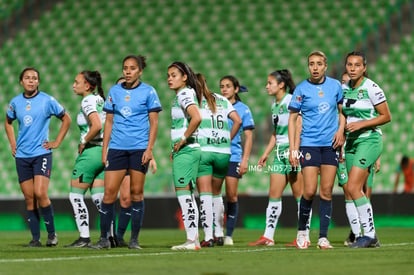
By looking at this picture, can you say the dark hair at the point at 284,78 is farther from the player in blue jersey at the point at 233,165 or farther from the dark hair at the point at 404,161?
the dark hair at the point at 404,161

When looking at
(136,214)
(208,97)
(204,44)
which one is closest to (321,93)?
(208,97)

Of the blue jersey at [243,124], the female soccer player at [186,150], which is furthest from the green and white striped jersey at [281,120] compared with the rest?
the female soccer player at [186,150]

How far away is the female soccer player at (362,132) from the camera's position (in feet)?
33.8

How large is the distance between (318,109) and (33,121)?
11.9ft

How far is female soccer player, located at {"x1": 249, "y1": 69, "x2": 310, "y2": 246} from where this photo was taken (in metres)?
12.0

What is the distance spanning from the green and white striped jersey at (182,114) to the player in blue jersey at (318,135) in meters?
1.11

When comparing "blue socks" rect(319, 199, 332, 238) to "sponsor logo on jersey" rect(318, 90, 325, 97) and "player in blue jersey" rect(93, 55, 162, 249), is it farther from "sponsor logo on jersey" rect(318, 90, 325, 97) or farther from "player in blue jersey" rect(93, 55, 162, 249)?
"player in blue jersey" rect(93, 55, 162, 249)

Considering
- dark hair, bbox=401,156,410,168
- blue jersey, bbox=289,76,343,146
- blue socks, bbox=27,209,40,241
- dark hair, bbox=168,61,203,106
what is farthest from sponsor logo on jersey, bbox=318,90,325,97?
dark hair, bbox=401,156,410,168

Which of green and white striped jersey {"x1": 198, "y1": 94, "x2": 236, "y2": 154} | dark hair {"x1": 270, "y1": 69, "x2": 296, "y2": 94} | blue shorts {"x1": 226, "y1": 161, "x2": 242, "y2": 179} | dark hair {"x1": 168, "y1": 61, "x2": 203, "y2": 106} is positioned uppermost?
dark hair {"x1": 270, "y1": 69, "x2": 296, "y2": 94}

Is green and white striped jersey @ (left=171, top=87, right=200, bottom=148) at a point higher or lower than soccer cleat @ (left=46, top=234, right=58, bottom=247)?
higher

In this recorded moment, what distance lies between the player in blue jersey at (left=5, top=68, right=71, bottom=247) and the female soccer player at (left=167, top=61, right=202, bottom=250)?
198cm

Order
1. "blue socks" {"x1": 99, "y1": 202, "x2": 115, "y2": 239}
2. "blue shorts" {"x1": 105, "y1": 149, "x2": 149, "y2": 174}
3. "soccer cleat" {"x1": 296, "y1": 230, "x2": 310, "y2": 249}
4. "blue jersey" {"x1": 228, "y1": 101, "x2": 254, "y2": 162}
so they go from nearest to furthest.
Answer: "blue shorts" {"x1": 105, "y1": 149, "x2": 149, "y2": 174} < "soccer cleat" {"x1": 296, "y1": 230, "x2": 310, "y2": 249} < "blue socks" {"x1": 99, "y1": 202, "x2": 115, "y2": 239} < "blue jersey" {"x1": 228, "y1": 101, "x2": 254, "y2": 162}

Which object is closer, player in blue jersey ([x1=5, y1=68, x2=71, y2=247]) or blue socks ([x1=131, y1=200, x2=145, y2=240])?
blue socks ([x1=131, y1=200, x2=145, y2=240])

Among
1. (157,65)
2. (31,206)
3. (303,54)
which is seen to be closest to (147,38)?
(157,65)
